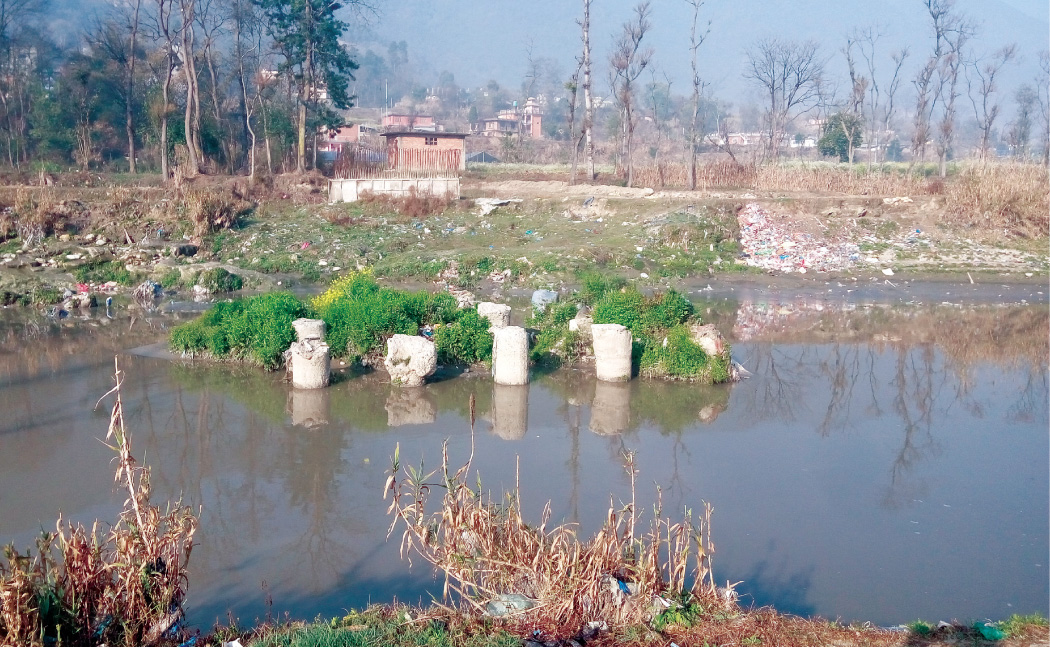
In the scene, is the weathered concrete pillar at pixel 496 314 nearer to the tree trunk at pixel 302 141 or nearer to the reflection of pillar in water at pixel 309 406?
the reflection of pillar in water at pixel 309 406

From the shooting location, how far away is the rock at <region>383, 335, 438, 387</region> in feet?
31.0

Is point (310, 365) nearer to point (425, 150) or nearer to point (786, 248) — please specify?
point (786, 248)

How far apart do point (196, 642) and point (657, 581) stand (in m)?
2.30

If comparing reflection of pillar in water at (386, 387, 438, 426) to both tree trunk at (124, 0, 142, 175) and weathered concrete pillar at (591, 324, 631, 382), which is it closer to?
weathered concrete pillar at (591, 324, 631, 382)

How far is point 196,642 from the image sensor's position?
13.7ft

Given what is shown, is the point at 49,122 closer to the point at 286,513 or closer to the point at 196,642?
the point at 286,513

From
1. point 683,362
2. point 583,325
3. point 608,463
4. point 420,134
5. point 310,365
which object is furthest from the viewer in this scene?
point 420,134

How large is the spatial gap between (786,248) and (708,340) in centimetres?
935

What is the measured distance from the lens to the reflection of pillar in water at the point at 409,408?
8.50 meters

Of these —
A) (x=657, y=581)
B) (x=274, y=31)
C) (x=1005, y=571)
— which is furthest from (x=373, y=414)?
(x=274, y=31)

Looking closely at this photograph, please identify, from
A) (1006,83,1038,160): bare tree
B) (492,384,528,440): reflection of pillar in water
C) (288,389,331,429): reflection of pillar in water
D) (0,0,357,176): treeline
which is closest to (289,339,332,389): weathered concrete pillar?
(288,389,331,429): reflection of pillar in water

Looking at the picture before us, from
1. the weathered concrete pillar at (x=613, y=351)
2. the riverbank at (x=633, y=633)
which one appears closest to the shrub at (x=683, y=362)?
the weathered concrete pillar at (x=613, y=351)

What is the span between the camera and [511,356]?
9.52 metres

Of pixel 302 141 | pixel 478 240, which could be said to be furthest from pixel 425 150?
pixel 478 240
